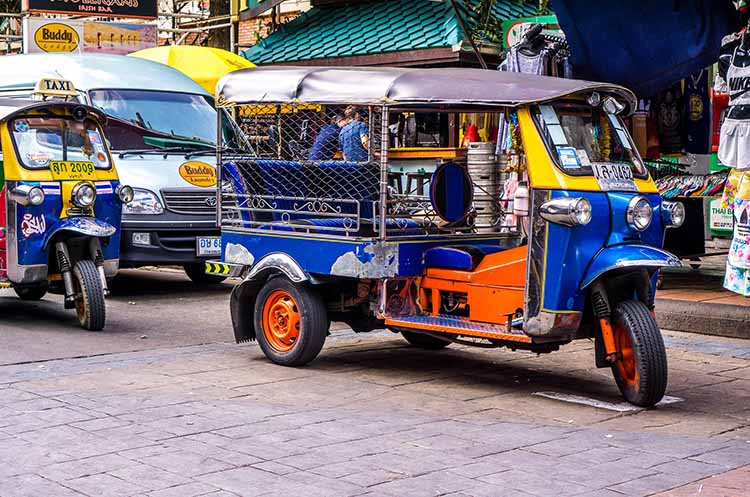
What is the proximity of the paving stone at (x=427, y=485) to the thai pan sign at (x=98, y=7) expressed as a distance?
16507 millimetres

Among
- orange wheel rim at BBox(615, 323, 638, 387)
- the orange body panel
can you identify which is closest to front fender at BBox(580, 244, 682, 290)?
orange wheel rim at BBox(615, 323, 638, 387)

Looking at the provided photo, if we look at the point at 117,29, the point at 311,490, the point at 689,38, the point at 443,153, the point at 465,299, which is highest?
the point at 117,29

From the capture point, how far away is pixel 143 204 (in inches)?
460

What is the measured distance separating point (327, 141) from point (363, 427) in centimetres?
342

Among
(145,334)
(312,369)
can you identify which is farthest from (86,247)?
(312,369)

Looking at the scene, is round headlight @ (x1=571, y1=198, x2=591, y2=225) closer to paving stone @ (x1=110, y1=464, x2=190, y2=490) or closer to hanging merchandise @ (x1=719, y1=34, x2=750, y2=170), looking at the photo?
paving stone @ (x1=110, y1=464, x2=190, y2=490)

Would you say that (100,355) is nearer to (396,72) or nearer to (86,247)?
(86,247)

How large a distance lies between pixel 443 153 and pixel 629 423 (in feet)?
24.4

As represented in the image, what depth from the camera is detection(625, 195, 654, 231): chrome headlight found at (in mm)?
6980

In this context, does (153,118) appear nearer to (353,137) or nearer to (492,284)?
(353,137)

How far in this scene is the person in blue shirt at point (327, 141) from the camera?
9.09m

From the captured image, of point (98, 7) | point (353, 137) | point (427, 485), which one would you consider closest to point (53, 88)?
point (353, 137)

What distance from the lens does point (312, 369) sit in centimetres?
813

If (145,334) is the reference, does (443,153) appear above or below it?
above
